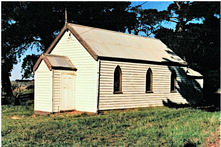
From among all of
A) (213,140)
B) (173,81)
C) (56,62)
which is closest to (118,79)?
(56,62)

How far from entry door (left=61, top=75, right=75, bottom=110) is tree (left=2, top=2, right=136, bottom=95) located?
8.93m

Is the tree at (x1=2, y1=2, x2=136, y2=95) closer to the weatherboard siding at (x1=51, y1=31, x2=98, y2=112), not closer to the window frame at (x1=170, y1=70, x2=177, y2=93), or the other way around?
the weatherboard siding at (x1=51, y1=31, x2=98, y2=112)

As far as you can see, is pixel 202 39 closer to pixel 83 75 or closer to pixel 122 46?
pixel 122 46

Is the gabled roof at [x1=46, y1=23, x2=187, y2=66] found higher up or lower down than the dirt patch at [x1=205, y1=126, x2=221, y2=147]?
higher up

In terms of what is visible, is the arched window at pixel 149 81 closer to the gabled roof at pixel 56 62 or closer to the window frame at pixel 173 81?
the window frame at pixel 173 81

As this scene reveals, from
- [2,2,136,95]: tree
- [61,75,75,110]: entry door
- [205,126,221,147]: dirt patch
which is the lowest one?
[205,126,221,147]: dirt patch

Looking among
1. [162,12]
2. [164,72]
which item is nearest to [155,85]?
[164,72]

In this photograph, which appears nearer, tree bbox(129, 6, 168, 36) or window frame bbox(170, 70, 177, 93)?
window frame bbox(170, 70, 177, 93)

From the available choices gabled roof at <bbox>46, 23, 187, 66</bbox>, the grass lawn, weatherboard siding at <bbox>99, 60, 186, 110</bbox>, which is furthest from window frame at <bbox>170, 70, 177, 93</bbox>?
the grass lawn

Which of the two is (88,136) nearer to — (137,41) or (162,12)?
(137,41)

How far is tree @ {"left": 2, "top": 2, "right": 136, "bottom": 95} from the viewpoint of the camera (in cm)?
2709

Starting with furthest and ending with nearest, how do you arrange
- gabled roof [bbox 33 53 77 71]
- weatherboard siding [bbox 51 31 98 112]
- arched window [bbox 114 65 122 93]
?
arched window [bbox 114 65 122 93], weatherboard siding [bbox 51 31 98 112], gabled roof [bbox 33 53 77 71]

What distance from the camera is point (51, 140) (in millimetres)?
11039

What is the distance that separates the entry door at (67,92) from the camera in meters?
18.6
